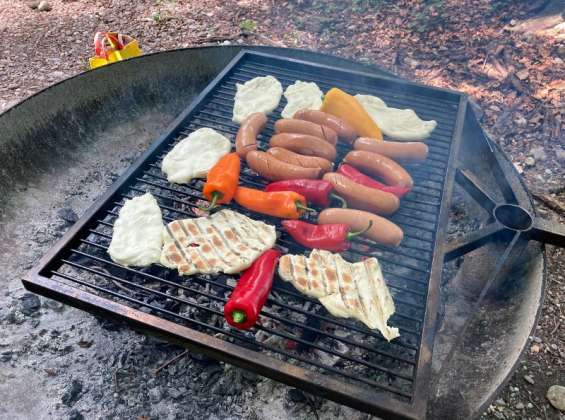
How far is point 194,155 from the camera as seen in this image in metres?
3.42

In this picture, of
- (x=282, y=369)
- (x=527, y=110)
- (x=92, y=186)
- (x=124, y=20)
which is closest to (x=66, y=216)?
(x=92, y=186)

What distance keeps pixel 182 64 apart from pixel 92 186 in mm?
1587

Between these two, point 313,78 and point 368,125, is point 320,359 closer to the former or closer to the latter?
point 368,125

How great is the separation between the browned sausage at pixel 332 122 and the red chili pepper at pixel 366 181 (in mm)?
343

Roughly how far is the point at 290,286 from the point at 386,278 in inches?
27.1

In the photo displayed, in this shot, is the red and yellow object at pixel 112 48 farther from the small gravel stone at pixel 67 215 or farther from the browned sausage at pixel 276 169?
the browned sausage at pixel 276 169

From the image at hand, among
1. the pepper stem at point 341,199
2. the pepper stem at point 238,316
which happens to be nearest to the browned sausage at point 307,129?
the pepper stem at point 341,199

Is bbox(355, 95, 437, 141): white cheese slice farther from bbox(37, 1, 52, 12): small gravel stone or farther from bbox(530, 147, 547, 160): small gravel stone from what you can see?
bbox(37, 1, 52, 12): small gravel stone

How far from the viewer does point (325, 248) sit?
2955 millimetres

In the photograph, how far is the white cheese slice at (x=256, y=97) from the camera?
3889mm

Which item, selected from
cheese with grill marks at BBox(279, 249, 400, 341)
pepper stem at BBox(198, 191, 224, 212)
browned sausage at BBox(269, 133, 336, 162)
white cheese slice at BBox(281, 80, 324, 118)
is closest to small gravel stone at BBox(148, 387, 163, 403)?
cheese with grill marks at BBox(279, 249, 400, 341)

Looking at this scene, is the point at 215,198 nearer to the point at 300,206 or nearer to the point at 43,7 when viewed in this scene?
the point at 300,206

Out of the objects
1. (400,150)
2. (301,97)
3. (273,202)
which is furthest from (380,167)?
(301,97)

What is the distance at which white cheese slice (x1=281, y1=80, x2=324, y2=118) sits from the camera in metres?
3.98
